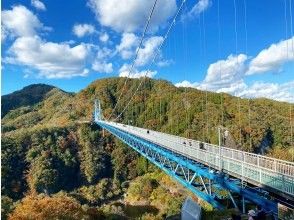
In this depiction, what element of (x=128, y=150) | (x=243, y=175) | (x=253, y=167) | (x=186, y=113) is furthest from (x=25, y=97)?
(x=253, y=167)

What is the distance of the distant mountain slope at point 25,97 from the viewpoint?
5394 inches

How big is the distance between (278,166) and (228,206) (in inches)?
150

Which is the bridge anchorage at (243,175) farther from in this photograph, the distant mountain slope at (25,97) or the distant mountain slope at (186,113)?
the distant mountain slope at (25,97)

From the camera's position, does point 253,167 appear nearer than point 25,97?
Yes

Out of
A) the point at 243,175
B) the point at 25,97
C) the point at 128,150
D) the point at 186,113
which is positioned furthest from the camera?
the point at 25,97

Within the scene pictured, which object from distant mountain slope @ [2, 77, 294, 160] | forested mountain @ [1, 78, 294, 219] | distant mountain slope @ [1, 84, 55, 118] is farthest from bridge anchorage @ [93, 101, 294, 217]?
distant mountain slope @ [1, 84, 55, 118]

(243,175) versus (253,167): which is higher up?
(253,167)

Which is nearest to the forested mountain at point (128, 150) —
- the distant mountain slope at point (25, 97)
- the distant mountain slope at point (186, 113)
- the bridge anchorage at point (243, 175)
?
the distant mountain slope at point (186, 113)

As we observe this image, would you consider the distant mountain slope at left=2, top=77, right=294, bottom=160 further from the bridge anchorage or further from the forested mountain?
the bridge anchorage

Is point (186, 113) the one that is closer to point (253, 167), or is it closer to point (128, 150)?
point (128, 150)

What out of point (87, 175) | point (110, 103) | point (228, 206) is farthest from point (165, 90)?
point (228, 206)

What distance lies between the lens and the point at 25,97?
146 m

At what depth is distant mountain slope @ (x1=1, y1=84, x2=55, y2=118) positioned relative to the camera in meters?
137

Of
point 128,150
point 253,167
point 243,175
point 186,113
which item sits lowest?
point 128,150
